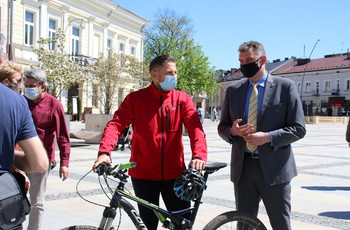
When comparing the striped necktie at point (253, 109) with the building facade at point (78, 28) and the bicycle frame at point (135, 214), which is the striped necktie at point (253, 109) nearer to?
the bicycle frame at point (135, 214)

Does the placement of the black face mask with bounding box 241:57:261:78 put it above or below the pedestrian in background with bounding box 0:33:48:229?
above

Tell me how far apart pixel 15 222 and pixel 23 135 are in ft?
1.36

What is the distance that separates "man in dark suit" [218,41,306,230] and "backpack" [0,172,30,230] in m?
1.68

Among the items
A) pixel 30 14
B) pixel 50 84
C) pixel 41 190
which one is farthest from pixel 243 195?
pixel 30 14

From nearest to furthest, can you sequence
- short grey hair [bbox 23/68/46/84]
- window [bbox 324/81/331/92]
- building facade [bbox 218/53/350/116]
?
short grey hair [bbox 23/68/46/84], building facade [bbox 218/53/350/116], window [bbox 324/81/331/92]

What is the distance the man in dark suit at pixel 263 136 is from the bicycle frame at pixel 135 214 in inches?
21.6

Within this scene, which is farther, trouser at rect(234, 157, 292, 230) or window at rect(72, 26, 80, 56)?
window at rect(72, 26, 80, 56)

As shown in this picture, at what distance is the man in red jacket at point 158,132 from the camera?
131 inches

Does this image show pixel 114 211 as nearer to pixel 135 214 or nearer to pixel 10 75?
pixel 135 214

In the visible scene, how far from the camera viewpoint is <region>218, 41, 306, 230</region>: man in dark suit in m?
3.26

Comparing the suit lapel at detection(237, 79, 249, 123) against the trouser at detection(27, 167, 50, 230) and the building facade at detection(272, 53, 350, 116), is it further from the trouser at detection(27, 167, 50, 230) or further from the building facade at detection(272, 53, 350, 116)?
the building facade at detection(272, 53, 350, 116)

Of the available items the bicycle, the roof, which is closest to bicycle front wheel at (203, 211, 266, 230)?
the bicycle

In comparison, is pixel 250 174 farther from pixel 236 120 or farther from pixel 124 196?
pixel 124 196

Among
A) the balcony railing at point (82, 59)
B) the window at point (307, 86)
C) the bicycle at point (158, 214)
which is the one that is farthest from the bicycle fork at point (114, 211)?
the window at point (307, 86)
